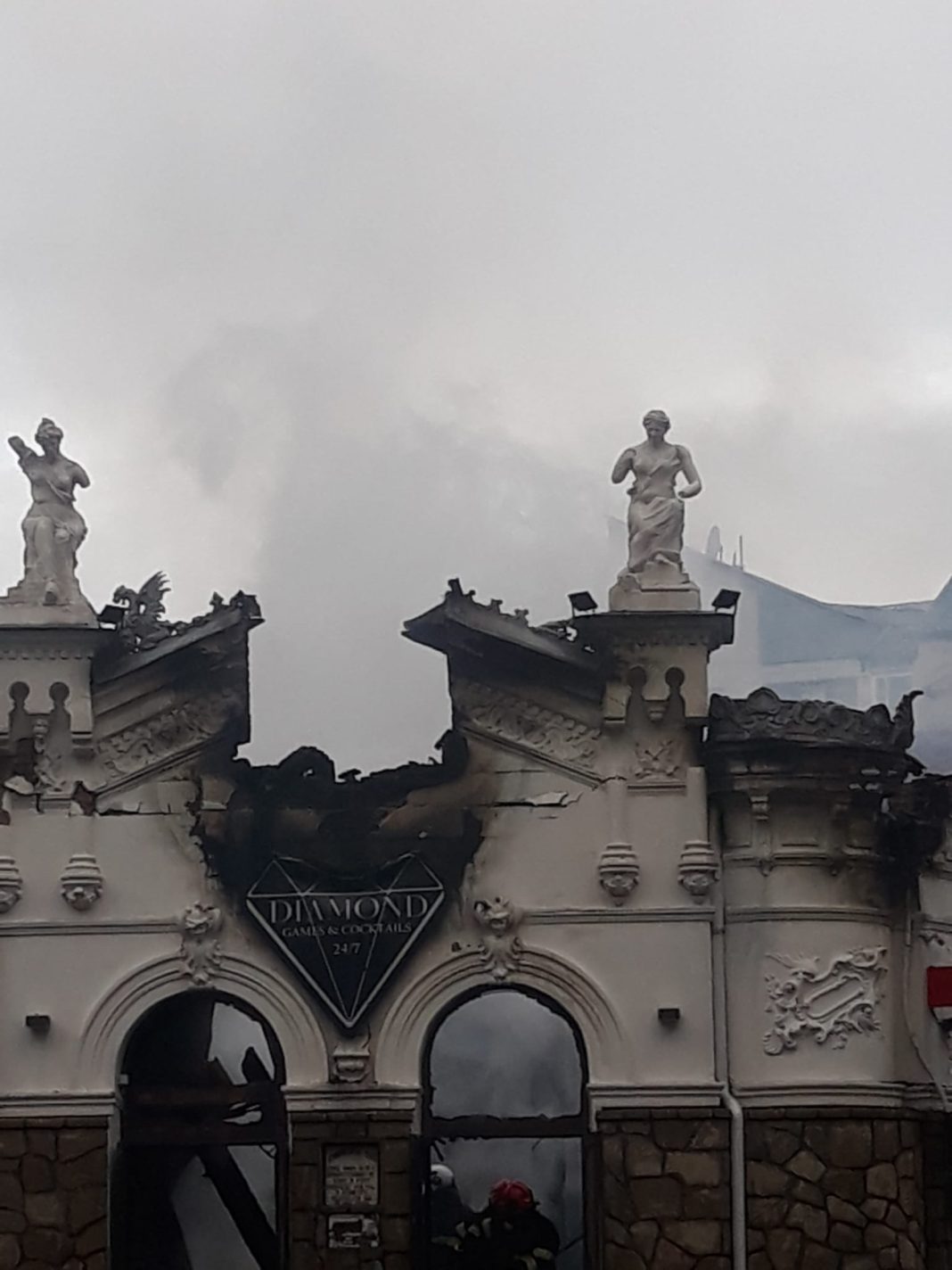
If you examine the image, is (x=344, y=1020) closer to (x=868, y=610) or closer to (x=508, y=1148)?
(x=508, y=1148)

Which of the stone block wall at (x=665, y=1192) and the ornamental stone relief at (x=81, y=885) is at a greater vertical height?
the ornamental stone relief at (x=81, y=885)

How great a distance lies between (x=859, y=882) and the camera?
61.8 ft

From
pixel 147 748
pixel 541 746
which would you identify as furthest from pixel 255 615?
pixel 541 746

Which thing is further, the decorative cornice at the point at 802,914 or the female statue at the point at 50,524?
the female statue at the point at 50,524

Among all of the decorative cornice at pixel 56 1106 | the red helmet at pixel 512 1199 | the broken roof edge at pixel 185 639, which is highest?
the broken roof edge at pixel 185 639

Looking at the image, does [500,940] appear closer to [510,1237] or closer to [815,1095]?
[510,1237]

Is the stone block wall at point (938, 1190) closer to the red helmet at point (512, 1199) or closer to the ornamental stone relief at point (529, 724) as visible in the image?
the red helmet at point (512, 1199)

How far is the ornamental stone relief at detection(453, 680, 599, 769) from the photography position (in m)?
19.1

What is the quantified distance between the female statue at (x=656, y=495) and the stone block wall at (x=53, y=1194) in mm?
6912

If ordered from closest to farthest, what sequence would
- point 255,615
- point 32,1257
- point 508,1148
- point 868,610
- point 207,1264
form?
point 32,1257 < point 255,615 < point 207,1264 < point 508,1148 < point 868,610

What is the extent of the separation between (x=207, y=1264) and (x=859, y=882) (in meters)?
7.41

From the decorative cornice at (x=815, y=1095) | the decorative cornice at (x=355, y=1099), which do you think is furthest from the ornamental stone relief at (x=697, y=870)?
the decorative cornice at (x=355, y=1099)

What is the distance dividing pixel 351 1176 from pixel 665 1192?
8.68 feet

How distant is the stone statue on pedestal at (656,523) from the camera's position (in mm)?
19188
